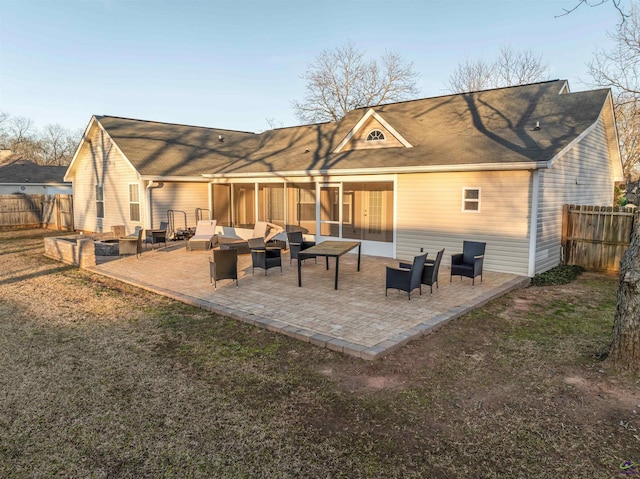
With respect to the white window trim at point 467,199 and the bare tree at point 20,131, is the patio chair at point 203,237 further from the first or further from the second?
the bare tree at point 20,131

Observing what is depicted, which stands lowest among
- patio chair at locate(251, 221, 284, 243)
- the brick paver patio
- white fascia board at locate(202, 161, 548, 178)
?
the brick paver patio

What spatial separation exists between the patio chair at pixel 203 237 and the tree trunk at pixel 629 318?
11655mm

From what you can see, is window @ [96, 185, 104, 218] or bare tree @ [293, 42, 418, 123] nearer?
window @ [96, 185, 104, 218]

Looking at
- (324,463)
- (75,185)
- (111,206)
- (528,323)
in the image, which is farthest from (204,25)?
(324,463)

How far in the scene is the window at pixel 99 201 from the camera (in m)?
19.0

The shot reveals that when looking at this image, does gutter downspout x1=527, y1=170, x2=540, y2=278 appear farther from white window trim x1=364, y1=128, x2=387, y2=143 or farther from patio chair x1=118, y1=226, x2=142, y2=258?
patio chair x1=118, y1=226, x2=142, y2=258

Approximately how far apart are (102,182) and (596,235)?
19567 mm

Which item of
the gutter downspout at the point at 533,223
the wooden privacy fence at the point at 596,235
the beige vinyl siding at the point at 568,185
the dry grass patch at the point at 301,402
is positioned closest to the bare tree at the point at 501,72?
the beige vinyl siding at the point at 568,185

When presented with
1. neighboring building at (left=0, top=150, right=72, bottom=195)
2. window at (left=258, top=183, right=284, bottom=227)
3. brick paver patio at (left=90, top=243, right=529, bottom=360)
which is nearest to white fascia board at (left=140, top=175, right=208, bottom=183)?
window at (left=258, top=183, right=284, bottom=227)

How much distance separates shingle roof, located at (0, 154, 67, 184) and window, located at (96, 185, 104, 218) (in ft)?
49.8

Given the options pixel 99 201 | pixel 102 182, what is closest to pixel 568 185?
pixel 102 182

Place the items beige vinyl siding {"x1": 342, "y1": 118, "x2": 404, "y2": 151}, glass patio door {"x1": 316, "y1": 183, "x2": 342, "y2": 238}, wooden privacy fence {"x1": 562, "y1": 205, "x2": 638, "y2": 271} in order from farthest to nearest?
glass patio door {"x1": 316, "y1": 183, "x2": 342, "y2": 238}, beige vinyl siding {"x1": 342, "y1": 118, "x2": 404, "y2": 151}, wooden privacy fence {"x1": 562, "y1": 205, "x2": 638, "y2": 271}

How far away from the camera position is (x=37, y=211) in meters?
23.5

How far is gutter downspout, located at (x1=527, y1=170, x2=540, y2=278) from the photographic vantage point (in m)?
9.39
